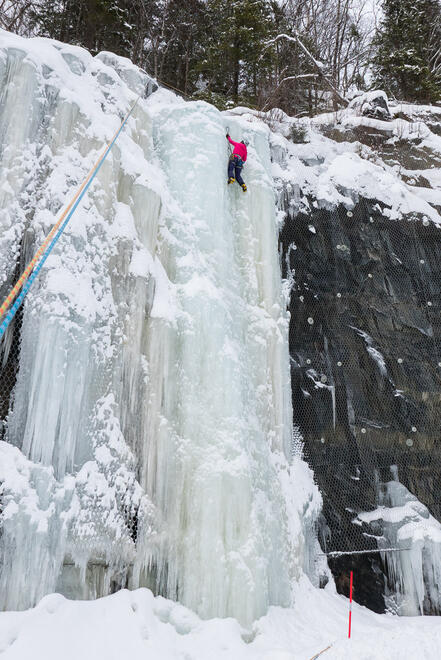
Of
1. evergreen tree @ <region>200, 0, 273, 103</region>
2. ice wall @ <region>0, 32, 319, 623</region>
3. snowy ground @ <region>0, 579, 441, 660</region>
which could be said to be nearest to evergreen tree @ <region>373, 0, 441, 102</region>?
evergreen tree @ <region>200, 0, 273, 103</region>

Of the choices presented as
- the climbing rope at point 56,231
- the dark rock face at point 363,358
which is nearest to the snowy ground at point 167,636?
the dark rock face at point 363,358

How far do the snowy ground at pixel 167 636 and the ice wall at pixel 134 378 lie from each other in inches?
6.4

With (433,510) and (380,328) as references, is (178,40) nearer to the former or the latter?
(380,328)

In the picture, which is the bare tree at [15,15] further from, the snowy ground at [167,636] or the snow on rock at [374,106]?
the snowy ground at [167,636]

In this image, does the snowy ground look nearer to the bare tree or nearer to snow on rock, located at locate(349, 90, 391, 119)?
snow on rock, located at locate(349, 90, 391, 119)

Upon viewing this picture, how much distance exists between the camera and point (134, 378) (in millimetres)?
4262

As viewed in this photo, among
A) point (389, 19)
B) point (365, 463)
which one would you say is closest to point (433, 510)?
point (365, 463)

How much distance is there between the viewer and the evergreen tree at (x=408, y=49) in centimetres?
1109

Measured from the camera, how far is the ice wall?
11.8ft

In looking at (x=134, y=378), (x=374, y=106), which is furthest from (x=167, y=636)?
(x=374, y=106)

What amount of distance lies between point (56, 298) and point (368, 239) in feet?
15.3

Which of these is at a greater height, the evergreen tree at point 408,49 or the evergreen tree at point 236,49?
the evergreen tree at point 408,49

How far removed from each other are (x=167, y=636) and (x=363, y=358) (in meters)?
4.31

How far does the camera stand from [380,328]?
667cm
